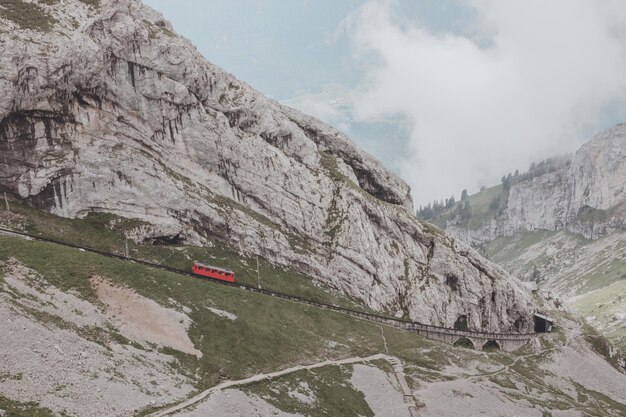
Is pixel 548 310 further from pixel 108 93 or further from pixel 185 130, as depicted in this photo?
pixel 108 93

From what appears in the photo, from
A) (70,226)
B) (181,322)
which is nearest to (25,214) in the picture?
(70,226)

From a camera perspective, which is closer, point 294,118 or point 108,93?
point 108,93

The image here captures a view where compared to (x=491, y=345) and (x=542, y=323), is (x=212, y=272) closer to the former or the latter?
(x=491, y=345)

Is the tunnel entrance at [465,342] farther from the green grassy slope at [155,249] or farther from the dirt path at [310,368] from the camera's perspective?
the dirt path at [310,368]

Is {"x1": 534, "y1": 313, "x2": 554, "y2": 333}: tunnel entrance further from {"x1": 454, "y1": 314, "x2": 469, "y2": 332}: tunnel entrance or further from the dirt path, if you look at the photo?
the dirt path

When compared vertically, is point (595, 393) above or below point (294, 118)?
below

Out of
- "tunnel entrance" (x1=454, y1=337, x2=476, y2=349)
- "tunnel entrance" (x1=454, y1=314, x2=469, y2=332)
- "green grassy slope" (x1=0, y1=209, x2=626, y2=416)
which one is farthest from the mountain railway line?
"green grassy slope" (x1=0, y1=209, x2=626, y2=416)

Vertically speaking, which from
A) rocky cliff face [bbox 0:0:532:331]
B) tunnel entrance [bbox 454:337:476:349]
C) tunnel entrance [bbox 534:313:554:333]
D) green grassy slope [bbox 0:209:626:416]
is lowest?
tunnel entrance [bbox 534:313:554:333]
